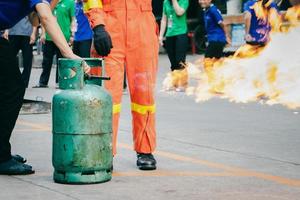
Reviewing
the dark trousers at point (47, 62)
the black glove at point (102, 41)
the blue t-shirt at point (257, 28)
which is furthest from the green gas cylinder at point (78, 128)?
the dark trousers at point (47, 62)

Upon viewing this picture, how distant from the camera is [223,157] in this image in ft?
23.9

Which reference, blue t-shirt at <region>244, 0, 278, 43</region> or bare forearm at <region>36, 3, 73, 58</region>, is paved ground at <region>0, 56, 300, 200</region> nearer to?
bare forearm at <region>36, 3, 73, 58</region>

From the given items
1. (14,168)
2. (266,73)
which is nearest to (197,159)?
(14,168)

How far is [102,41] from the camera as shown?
619 centimetres

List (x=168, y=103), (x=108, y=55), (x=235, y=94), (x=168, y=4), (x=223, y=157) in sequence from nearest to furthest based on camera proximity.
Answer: (x=108, y=55)
(x=223, y=157)
(x=168, y=103)
(x=235, y=94)
(x=168, y=4)

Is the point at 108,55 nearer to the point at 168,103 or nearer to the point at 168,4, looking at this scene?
the point at 168,103

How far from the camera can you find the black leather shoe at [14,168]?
6336mm

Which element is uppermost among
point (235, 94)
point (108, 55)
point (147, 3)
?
point (147, 3)

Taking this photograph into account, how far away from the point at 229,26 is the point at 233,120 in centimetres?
1098

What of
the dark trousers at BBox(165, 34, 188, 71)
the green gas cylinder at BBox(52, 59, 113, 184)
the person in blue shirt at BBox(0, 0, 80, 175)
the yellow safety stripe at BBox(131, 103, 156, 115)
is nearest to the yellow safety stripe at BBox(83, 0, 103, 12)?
the person in blue shirt at BBox(0, 0, 80, 175)

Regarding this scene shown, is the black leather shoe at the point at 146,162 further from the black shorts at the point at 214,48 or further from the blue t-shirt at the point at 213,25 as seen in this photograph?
the black shorts at the point at 214,48

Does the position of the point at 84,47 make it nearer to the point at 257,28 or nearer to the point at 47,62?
the point at 47,62

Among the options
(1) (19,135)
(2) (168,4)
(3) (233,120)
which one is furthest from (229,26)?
(1) (19,135)

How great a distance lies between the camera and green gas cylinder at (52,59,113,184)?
5.93 meters
